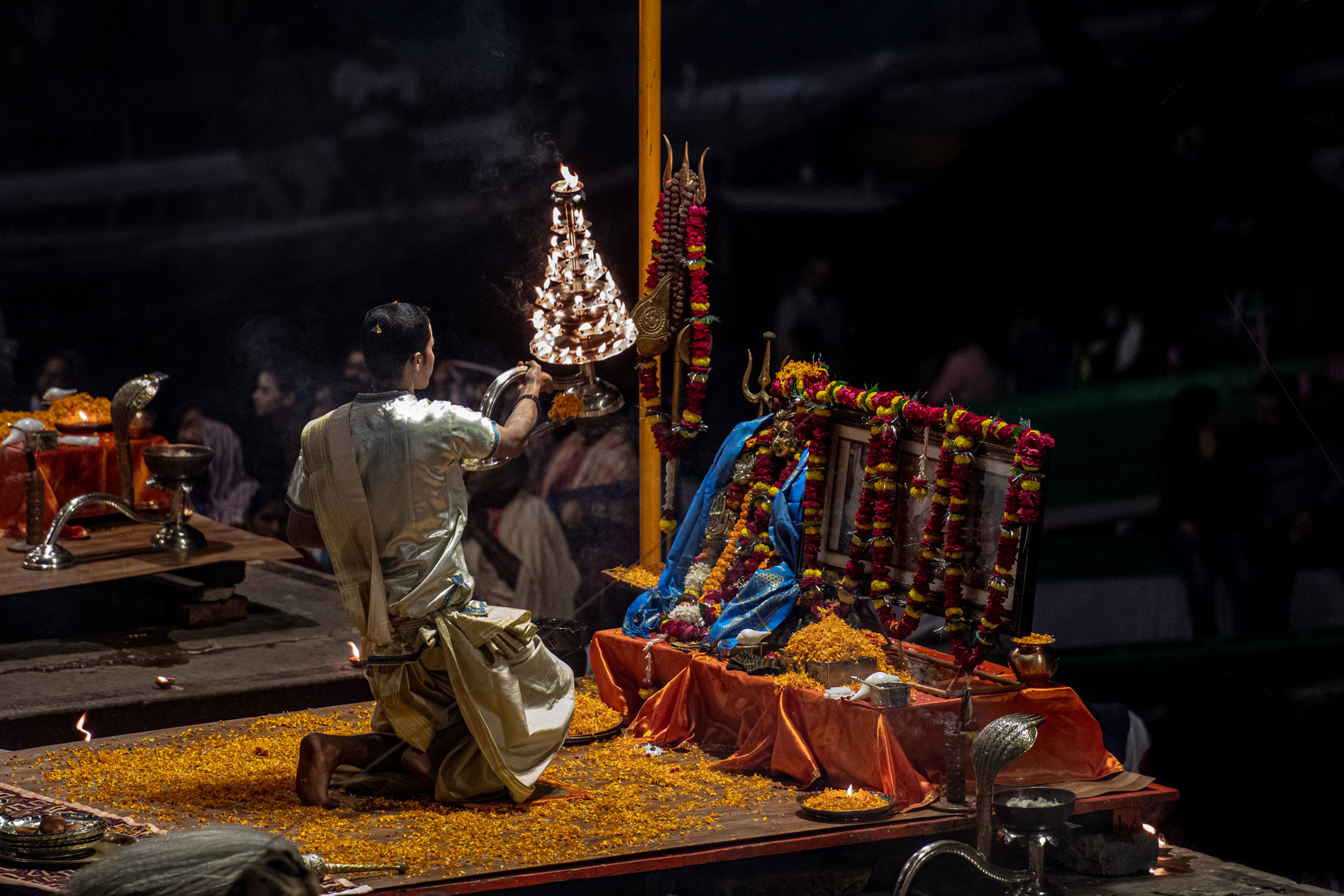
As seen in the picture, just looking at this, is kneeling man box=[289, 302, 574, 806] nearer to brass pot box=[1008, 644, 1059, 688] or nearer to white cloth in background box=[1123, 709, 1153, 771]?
brass pot box=[1008, 644, 1059, 688]

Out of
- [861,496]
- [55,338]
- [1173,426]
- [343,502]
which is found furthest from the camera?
[55,338]

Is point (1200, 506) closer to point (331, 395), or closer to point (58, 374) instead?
point (331, 395)

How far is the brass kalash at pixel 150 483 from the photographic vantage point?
350 inches

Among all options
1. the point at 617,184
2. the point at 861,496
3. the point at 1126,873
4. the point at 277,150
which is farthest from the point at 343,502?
the point at 277,150

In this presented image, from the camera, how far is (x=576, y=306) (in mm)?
7562

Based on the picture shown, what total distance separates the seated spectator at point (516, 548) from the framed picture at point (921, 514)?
3012 millimetres

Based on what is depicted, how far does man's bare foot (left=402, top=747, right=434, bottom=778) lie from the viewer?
6480mm

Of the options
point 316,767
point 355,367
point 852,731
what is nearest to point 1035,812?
point 852,731

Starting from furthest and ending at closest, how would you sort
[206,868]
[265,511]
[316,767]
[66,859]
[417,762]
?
[265,511]
[417,762]
[316,767]
[66,859]
[206,868]

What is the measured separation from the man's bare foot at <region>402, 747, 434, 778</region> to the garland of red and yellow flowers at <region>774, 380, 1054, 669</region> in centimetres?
197

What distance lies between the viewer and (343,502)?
621cm

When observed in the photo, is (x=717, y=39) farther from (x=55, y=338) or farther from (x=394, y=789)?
(x=394, y=789)

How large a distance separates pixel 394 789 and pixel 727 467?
251 cm

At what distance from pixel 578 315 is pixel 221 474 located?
13.3 ft
